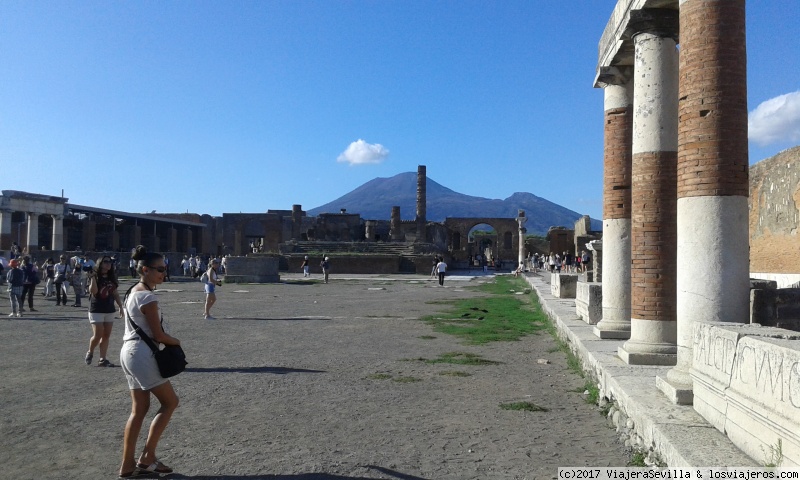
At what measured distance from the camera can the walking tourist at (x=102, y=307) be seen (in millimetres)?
8125

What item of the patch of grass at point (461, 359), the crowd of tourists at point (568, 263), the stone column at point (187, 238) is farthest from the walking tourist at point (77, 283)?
the stone column at point (187, 238)

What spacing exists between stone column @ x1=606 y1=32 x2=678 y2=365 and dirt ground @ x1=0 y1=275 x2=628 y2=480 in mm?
1085

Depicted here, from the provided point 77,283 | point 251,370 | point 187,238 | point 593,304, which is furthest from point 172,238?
point 251,370

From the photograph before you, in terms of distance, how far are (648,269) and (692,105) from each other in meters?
1.93

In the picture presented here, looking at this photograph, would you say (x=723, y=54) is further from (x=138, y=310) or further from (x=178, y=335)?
(x=178, y=335)

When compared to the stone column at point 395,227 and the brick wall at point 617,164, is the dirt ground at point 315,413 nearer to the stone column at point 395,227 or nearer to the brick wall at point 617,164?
the brick wall at point 617,164

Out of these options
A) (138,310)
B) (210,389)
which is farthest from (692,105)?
(210,389)

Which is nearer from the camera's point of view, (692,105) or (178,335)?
(692,105)

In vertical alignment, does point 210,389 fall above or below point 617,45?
below

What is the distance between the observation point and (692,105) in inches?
212

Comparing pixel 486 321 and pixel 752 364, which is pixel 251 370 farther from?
pixel 486 321

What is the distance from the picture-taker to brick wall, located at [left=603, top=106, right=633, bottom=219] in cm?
850

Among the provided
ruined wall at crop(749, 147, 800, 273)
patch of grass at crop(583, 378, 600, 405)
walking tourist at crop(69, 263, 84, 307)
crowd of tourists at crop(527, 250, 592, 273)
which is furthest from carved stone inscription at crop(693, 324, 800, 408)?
crowd of tourists at crop(527, 250, 592, 273)

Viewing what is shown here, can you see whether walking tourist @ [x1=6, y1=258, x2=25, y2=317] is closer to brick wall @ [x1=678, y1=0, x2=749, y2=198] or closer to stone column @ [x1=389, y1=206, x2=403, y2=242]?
brick wall @ [x1=678, y1=0, x2=749, y2=198]
